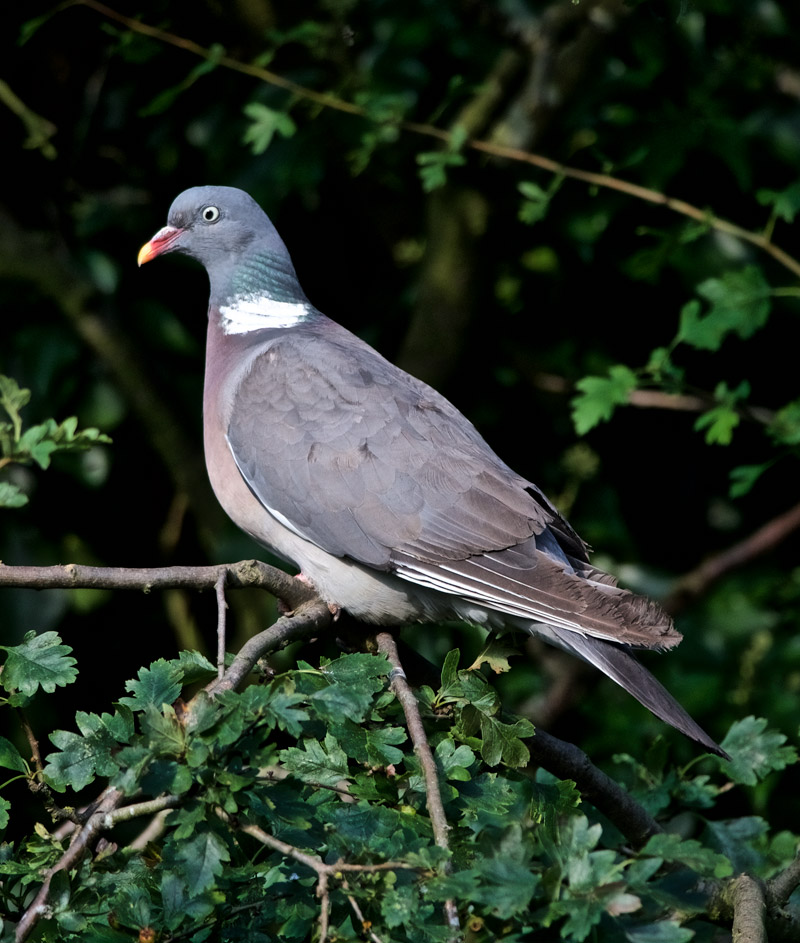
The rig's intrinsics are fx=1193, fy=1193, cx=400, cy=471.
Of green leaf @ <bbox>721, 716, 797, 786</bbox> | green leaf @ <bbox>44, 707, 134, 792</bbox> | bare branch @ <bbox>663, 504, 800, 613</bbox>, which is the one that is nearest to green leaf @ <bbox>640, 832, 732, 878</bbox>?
green leaf @ <bbox>44, 707, 134, 792</bbox>

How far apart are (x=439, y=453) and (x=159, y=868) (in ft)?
4.42

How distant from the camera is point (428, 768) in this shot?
167cm

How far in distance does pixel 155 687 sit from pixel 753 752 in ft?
4.53

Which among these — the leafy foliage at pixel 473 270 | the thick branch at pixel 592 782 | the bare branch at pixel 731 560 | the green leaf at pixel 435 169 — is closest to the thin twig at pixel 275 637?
the thick branch at pixel 592 782

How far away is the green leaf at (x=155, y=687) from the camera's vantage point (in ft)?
5.10

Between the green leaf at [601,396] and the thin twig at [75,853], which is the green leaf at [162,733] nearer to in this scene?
the thin twig at [75,853]

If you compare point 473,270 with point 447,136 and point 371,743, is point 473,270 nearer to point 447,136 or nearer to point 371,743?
point 447,136

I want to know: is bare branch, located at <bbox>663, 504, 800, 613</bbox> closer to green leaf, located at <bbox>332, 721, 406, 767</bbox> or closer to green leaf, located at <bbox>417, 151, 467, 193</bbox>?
green leaf, located at <bbox>417, 151, 467, 193</bbox>

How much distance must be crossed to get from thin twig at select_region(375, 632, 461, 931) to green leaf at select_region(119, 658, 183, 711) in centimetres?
32

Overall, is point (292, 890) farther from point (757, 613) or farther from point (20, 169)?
point (20, 169)

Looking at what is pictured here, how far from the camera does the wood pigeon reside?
248cm

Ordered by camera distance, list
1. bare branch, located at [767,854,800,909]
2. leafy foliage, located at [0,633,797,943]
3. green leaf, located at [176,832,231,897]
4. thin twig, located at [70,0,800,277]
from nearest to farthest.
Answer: leafy foliage, located at [0,633,797,943]
green leaf, located at [176,832,231,897]
bare branch, located at [767,854,800,909]
thin twig, located at [70,0,800,277]

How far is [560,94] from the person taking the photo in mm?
3939

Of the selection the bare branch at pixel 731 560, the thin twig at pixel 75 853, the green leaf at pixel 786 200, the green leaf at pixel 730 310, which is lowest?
the bare branch at pixel 731 560
